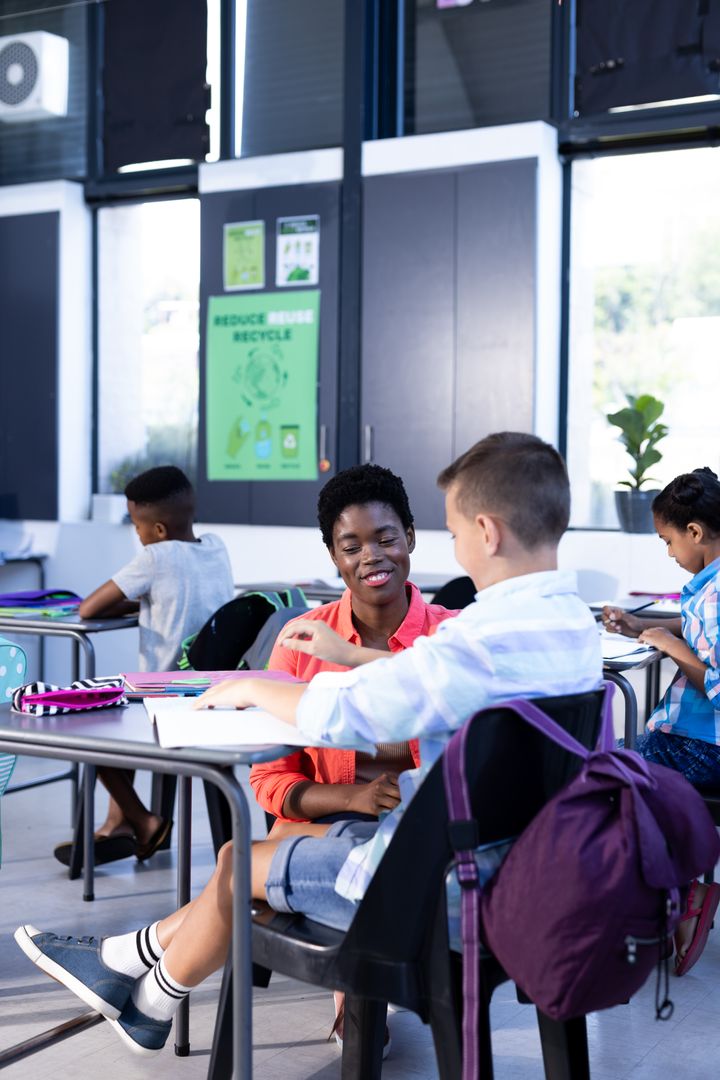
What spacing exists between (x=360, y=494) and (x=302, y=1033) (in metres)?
1.06

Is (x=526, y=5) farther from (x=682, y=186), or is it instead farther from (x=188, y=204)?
(x=188, y=204)

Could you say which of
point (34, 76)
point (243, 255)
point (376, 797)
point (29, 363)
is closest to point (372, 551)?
point (376, 797)

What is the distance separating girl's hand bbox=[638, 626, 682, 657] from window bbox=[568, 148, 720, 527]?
7.40ft

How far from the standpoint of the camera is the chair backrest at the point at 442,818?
146 centimetres

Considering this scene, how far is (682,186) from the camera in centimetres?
A: 509

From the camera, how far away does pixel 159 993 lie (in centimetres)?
Result: 191

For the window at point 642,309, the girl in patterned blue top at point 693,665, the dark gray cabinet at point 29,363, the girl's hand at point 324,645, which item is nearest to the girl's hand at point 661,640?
the girl in patterned blue top at point 693,665

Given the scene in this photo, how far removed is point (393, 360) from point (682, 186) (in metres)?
1.38

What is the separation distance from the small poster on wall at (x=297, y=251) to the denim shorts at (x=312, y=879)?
4.19m

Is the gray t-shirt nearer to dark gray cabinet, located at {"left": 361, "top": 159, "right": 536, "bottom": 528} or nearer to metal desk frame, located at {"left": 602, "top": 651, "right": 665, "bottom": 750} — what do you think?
metal desk frame, located at {"left": 602, "top": 651, "right": 665, "bottom": 750}

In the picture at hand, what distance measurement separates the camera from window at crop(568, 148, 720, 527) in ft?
16.7

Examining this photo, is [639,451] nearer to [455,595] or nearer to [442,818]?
[455,595]

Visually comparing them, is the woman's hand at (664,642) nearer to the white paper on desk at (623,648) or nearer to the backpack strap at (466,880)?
the white paper on desk at (623,648)

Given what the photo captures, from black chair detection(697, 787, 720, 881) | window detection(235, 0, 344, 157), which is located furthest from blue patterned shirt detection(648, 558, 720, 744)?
window detection(235, 0, 344, 157)
